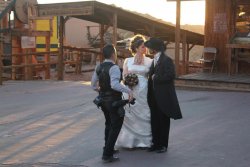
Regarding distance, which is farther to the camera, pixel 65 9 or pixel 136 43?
pixel 65 9

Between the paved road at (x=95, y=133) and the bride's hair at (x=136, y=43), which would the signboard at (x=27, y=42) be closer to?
the paved road at (x=95, y=133)

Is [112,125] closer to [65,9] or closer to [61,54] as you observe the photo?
[65,9]

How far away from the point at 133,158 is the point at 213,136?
1915 millimetres

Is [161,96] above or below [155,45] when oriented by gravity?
below

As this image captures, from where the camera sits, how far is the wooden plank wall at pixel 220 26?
56.5 feet

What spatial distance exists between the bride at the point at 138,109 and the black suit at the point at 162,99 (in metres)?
0.09

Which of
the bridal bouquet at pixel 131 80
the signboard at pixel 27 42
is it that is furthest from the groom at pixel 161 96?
the signboard at pixel 27 42

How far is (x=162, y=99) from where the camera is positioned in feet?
22.7

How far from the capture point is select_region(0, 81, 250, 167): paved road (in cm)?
664

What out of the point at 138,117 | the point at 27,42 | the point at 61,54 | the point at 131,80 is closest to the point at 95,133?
the point at 138,117

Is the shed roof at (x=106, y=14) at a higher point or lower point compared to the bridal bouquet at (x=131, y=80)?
higher

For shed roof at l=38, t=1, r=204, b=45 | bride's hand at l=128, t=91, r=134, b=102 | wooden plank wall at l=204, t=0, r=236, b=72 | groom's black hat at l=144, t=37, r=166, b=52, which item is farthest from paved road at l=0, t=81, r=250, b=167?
shed roof at l=38, t=1, r=204, b=45

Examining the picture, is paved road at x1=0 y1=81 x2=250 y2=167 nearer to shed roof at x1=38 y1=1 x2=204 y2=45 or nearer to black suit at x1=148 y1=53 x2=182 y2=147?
black suit at x1=148 y1=53 x2=182 y2=147

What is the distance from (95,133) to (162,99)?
210cm
